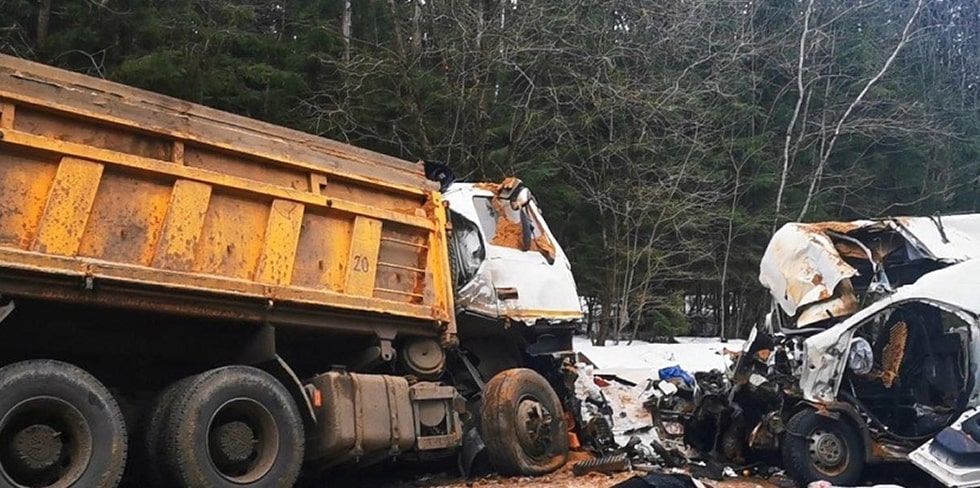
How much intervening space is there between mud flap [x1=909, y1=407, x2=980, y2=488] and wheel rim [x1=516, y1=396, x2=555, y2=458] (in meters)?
2.98

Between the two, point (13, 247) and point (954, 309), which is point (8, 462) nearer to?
point (13, 247)

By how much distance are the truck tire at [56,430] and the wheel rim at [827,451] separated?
5602 mm

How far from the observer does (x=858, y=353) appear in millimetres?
7883

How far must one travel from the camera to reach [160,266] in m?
5.36

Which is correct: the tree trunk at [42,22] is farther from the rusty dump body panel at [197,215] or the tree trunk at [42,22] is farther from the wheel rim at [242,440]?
the wheel rim at [242,440]

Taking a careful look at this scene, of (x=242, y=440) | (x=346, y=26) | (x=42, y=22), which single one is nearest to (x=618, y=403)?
(x=242, y=440)

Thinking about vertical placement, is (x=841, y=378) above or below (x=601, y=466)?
above

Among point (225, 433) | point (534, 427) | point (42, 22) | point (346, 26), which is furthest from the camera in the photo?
point (346, 26)

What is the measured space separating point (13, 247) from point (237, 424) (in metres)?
1.78

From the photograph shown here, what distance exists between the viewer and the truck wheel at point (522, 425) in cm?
739

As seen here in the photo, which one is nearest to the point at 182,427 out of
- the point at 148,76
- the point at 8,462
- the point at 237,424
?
the point at 237,424

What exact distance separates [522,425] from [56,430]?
3882mm

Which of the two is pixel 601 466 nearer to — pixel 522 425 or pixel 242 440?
pixel 522 425

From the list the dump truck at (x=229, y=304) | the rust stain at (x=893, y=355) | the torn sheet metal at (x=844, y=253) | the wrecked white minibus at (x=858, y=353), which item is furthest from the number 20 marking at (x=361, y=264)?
the rust stain at (x=893, y=355)
